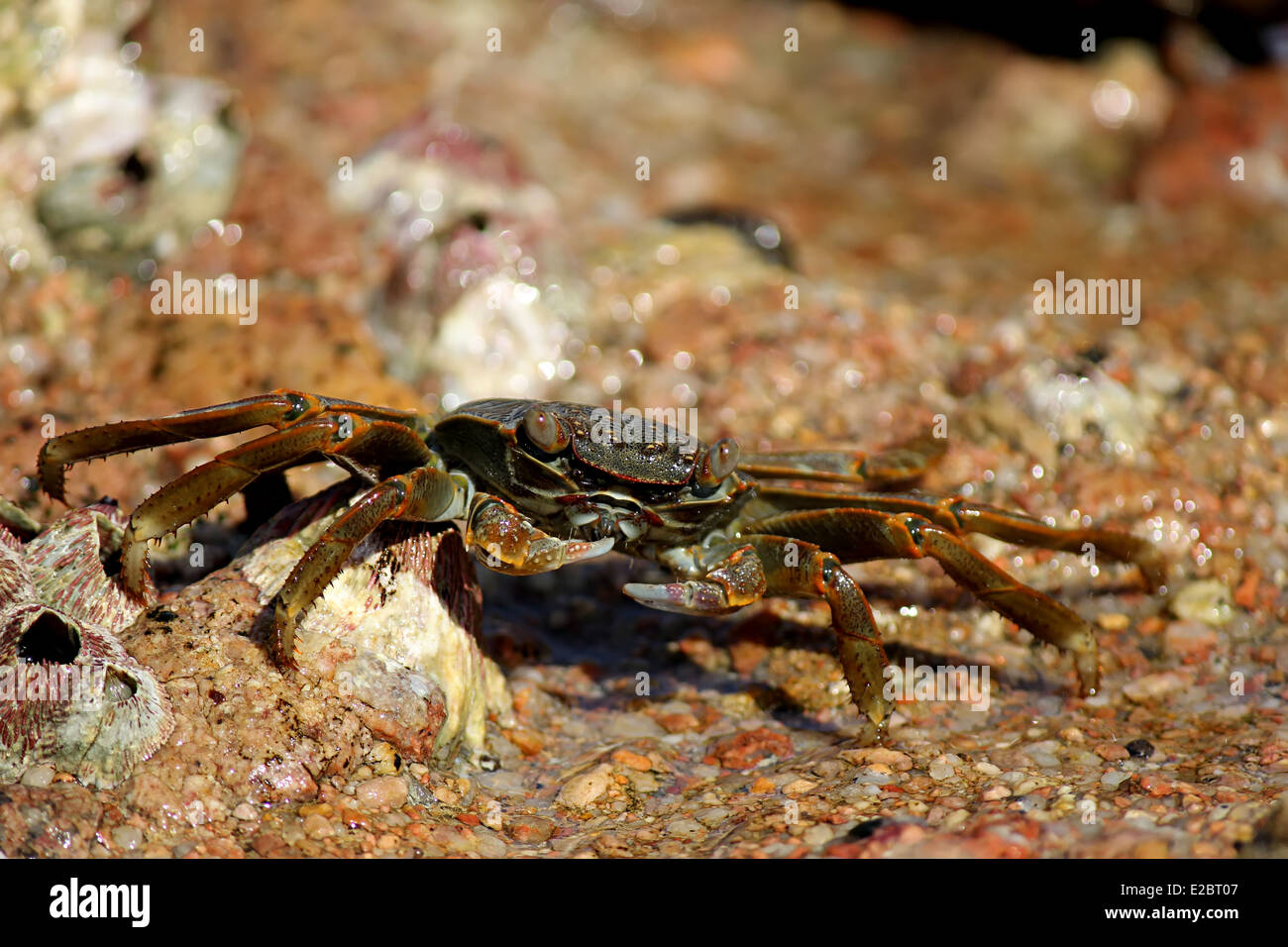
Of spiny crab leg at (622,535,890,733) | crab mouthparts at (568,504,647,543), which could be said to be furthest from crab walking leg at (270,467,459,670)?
spiny crab leg at (622,535,890,733)

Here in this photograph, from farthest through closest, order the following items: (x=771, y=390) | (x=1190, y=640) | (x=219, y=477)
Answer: (x=771, y=390) < (x=1190, y=640) < (x=219, y=477)

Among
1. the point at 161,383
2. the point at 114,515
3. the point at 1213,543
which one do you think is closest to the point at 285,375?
the point at 161,383

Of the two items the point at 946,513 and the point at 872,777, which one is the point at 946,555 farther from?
the point at 872,777

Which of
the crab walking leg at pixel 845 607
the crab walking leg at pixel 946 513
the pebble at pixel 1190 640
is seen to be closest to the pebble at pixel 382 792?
the crab walking leg at pixel 845 607

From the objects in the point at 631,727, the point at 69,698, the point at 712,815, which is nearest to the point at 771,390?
the point at 631,727

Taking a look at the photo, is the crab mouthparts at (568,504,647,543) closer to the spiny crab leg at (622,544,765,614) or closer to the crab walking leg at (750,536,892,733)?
the spiny crab leg at (622,544,765,614)

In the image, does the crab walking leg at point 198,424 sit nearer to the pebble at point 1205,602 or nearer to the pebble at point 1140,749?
the pebble at point 1140,749

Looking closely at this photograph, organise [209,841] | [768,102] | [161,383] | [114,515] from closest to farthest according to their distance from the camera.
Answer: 1. [209,841]
2. [114,515]
3. [161,383]
4. [768,102]

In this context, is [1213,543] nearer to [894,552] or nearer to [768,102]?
[894,552]
